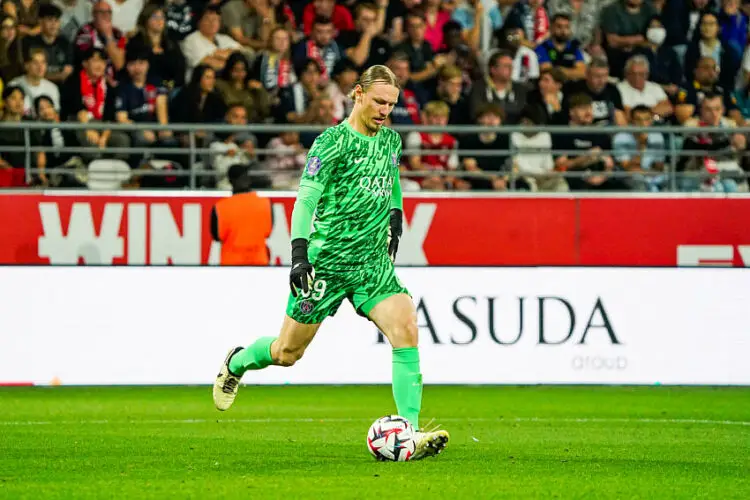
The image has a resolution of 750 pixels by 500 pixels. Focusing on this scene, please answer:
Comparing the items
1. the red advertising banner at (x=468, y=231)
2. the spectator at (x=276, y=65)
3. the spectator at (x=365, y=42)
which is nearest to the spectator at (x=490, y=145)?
the red advertising banner at (x=468, y=231)

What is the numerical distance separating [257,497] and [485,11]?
13.0m

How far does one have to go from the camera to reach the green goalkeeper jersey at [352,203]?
8086 mm

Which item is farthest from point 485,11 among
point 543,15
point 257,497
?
point 257,497

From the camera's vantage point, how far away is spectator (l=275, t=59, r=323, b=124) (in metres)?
16.8

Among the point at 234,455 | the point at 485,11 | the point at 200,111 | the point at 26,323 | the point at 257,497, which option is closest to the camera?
the point at 257,497

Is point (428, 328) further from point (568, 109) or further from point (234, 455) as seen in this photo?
point (234, 455)

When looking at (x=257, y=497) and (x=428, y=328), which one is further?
(x=428, y=328)

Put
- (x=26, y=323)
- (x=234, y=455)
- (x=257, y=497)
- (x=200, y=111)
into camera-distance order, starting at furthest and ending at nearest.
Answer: (x=200, y=111) < (x=26, y=323) < (x=234, y=455) < (x=257, y=497)

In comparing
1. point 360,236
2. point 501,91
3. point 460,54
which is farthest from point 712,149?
point 360,236

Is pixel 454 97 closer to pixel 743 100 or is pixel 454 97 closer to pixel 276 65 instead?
pixel 276 65

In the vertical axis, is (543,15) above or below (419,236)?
above

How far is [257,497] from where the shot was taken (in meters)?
6.43

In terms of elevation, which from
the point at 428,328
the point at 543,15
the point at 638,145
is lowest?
the point at 428,328

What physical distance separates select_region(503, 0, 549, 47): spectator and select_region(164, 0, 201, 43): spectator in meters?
3.87
